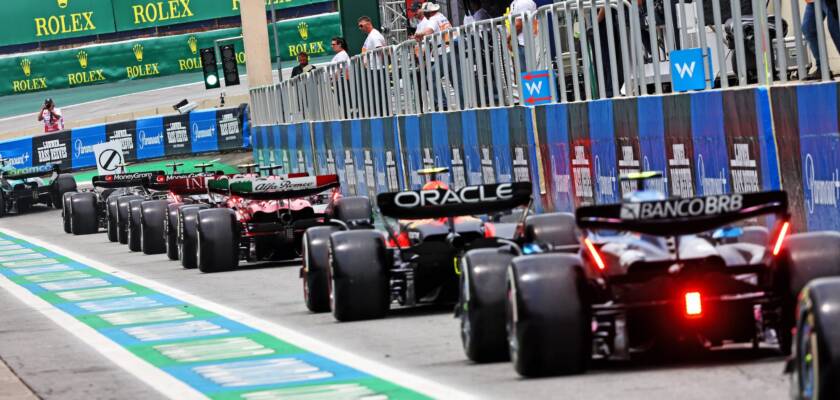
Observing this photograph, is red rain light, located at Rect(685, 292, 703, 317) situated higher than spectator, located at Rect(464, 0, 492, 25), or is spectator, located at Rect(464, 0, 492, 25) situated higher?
spectator, located at Rect(464, 0, 492, 25)

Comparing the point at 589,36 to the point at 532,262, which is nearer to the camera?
the point at 532,262

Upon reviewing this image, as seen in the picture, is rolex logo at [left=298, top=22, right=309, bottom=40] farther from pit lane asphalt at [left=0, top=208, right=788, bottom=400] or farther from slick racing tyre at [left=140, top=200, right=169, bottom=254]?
pit lane asphalt at [left=0, top=208, right=788, bottom=400]

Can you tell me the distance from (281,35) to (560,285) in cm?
5953

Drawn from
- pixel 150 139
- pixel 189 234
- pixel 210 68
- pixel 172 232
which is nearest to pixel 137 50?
pixel 210 68

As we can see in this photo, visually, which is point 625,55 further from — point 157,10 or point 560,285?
point 157,10

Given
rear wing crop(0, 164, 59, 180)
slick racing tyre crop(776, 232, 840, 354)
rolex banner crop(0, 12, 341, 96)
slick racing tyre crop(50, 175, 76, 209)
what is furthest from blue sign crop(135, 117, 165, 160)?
slick racing tyre crop(776, 232, 840, 354)

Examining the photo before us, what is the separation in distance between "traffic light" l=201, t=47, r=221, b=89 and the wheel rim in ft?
166

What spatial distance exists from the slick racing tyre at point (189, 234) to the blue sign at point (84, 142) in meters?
31.8

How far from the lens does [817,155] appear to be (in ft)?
40.3


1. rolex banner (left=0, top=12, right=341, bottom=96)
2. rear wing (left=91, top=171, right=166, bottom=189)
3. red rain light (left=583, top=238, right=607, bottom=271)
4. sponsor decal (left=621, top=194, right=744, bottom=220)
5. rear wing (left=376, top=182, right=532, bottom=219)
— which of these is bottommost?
rear wing (left=91, top=171, right=166, bottom=189)

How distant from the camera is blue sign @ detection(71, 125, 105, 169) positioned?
51.0 metres

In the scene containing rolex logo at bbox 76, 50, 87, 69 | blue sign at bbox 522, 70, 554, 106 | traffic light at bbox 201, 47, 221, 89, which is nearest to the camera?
blue sign at bbox 522, 70, 554, 106

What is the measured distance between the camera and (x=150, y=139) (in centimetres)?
5294

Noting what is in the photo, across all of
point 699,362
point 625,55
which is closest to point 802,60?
point 625,55
